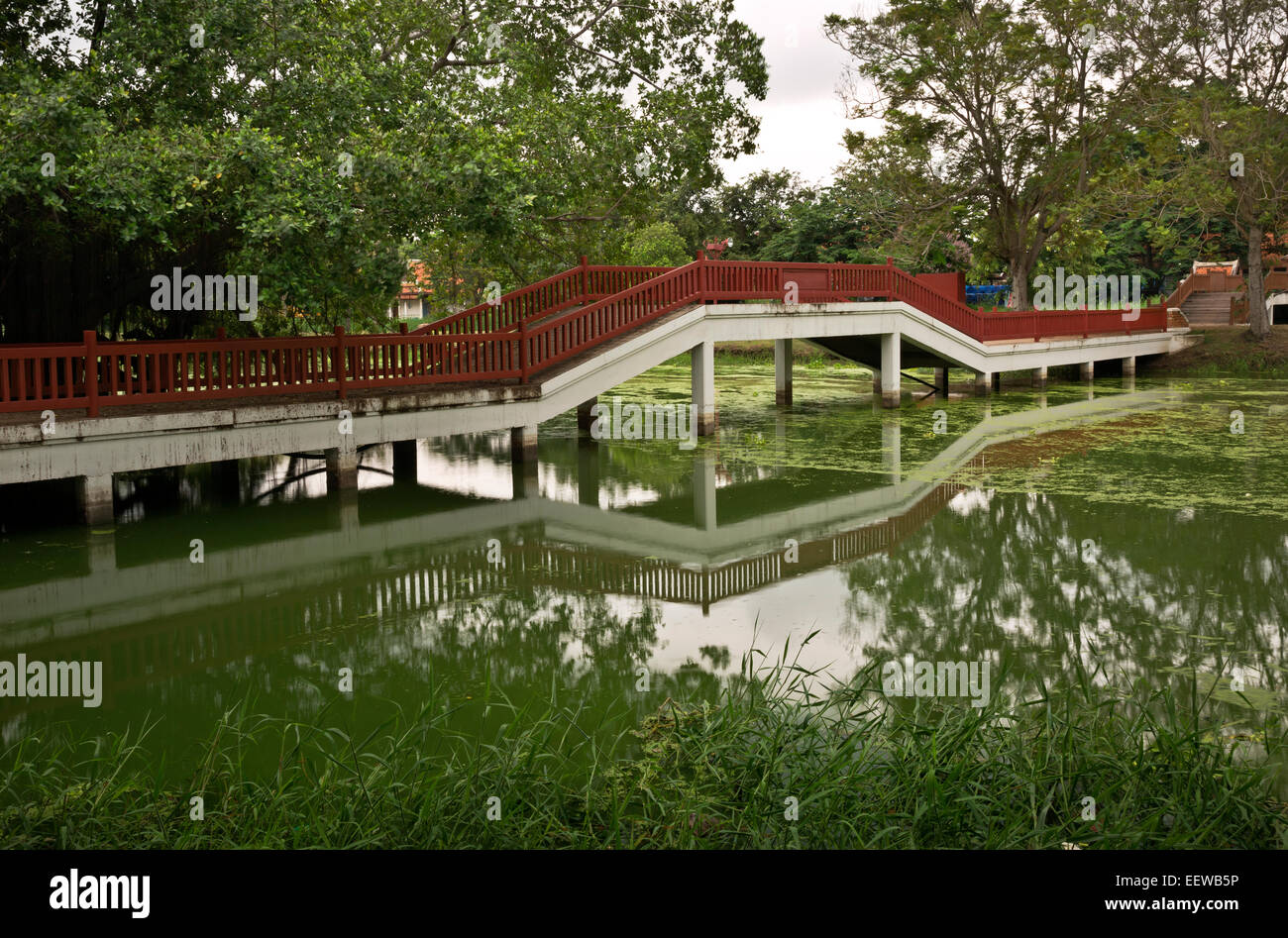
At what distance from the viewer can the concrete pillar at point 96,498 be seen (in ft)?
34.6

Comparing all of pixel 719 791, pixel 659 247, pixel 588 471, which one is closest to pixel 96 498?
pixel 588 471

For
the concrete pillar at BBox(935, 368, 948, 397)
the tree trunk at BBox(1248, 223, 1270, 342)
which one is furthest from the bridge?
the tree trunk at BBox(1248, 223, 1270, 342)

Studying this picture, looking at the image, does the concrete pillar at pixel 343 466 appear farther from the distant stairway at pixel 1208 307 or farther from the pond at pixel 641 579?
the distant stairway at pixel 1208 307

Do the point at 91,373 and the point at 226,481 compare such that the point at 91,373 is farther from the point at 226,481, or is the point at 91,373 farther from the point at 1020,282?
the point at 1020,282

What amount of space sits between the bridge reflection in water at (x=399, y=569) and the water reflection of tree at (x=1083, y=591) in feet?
2.45

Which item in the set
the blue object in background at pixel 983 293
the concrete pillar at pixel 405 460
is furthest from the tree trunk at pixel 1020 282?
the concrete pillar at pixel 405 460

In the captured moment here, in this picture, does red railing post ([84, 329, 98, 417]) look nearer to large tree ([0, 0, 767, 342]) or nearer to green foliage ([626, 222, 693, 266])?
large tree ([0, 0, 767, 342])

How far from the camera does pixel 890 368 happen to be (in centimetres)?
2050

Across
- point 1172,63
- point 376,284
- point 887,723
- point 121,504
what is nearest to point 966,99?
point 1172,63

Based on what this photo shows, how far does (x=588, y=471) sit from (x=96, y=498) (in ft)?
19.5

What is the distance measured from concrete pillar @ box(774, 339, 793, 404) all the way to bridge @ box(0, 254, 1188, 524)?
39 millimetres

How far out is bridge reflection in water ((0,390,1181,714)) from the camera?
746cm

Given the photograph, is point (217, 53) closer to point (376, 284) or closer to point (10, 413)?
point (376, 284)

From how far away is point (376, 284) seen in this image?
11.5 m
